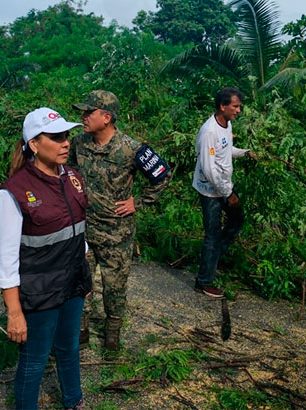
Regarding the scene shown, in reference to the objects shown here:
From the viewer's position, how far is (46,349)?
272cm

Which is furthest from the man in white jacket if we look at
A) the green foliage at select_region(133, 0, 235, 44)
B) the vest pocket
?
the green foliage at select_region(133, 0, 235, 44)

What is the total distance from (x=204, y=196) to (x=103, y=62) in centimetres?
994

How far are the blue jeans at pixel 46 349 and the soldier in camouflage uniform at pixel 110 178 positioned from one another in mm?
884

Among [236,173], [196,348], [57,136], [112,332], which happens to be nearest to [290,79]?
[236,173]

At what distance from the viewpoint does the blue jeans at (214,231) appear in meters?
5.05

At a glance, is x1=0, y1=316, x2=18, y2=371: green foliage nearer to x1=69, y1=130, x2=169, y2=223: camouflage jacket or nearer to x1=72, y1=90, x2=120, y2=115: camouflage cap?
x1=69, y1=130, x2=169, y2=223: camouflage jacket

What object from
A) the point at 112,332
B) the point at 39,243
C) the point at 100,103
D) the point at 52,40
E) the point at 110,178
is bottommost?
the point at 112,332

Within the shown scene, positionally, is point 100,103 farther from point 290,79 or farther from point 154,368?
point 290,79

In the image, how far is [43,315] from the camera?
2639 mm

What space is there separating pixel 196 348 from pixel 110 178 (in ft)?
4.35

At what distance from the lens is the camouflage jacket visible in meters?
3.65

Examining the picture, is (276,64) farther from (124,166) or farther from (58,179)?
(58,179)

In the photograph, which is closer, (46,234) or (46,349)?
(46,234)

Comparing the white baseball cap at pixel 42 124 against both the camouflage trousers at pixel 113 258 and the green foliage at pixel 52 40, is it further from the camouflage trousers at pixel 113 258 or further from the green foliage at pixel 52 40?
the green foliage at pixel 52 40
